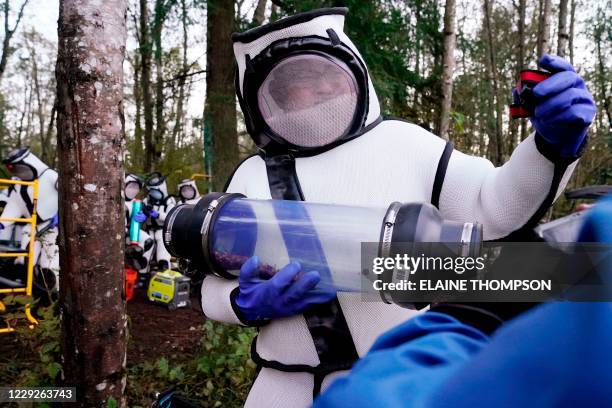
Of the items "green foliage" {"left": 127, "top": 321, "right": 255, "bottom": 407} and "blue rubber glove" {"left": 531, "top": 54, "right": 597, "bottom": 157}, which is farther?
"green foliage" {"left": 127, "top": 321, "right": 255, "bottom": 407}

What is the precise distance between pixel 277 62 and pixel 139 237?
615 centimetres

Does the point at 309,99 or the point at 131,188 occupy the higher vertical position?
the point at 309,99

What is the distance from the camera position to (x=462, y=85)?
37.8ft

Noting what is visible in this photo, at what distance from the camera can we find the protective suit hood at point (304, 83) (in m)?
1.49

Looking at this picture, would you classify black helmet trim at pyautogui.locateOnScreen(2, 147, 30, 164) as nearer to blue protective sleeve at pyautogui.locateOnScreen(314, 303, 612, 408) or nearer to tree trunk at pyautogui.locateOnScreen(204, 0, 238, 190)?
tree trunk at pyautogui.locateOnScreen(204, 0, 238, 190)

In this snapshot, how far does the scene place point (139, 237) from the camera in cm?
707

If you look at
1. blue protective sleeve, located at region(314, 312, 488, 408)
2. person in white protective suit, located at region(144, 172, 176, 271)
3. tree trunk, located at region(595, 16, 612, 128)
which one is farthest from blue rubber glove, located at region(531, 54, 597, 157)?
tree trunk, located at region(595, 16, 612, 128)

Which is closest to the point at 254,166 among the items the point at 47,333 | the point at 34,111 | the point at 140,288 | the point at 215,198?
the point at 215,198

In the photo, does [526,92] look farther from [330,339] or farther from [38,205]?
[38,205]

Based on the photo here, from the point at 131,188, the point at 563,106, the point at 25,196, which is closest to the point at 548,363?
the point at 563,106

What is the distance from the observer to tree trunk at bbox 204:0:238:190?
6.82m

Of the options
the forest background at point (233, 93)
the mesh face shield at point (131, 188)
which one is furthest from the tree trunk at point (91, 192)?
the mesh face shield at point (131, 188)

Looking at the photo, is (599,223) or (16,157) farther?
(16,157)

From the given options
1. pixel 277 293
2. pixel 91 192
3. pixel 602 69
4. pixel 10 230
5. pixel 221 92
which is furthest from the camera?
pixel 602 69
